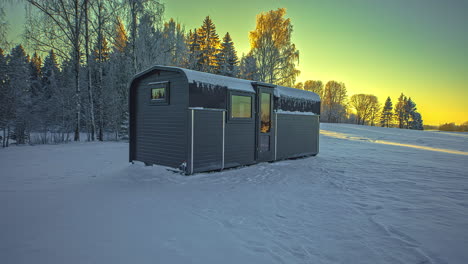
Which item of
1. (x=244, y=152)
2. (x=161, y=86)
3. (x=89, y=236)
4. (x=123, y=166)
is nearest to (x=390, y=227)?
(x=89, y=236)

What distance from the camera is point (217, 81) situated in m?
6.43

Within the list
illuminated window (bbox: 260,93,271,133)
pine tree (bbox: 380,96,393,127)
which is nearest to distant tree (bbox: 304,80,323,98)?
pine tree (bbox: 380,96,393,127)

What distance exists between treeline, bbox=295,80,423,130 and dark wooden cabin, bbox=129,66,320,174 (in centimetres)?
3955

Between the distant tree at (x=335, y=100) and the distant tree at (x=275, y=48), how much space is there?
93.4 ft

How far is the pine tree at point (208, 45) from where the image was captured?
25.8 meters

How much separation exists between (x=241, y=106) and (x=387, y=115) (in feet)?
175

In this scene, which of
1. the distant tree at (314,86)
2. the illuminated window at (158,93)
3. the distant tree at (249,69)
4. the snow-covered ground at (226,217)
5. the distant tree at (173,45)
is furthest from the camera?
the distant tree at (314,86)

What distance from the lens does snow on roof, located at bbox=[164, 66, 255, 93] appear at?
5.89m

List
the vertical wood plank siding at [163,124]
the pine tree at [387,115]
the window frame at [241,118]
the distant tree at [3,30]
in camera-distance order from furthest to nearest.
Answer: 1. the pine tree at [387,115]
2. the distant tree at [3,30]
3. the window frame at [241,118]
4. the vertical wood plank siding at [163,124]

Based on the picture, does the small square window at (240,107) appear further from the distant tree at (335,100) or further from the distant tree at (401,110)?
the distant tree at (401,110)

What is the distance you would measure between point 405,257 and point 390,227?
2.71 ft

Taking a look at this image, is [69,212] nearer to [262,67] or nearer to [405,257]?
[405,257]

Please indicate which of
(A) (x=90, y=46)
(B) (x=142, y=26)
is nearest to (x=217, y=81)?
(B) (x=142, y=26)

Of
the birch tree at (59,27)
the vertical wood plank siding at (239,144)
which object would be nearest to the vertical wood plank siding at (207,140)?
the vertical wood plank siding at (239,144)
